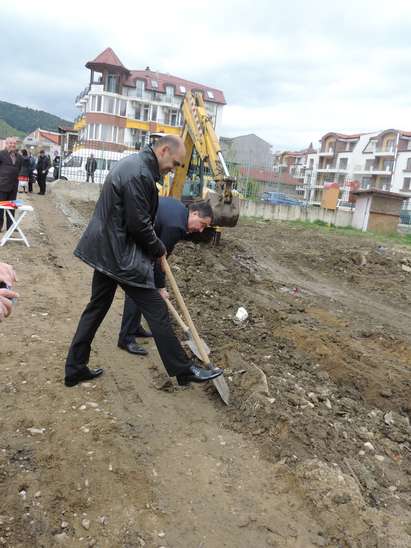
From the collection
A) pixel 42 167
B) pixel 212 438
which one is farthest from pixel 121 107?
→ pixel 212 438

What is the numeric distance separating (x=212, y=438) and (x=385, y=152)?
2700 inches

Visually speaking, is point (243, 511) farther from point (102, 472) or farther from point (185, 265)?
point (185, 265)

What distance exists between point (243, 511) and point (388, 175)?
66932 mm

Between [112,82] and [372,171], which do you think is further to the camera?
[372,171]

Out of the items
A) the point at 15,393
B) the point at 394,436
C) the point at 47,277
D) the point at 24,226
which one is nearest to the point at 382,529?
the point at 394,436

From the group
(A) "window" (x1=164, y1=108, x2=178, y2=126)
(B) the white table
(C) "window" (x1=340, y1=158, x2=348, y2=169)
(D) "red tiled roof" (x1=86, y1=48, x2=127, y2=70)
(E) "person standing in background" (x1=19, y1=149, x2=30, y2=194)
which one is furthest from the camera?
(C) "window" (x1=340, y1=158, x2=348, y2=169)

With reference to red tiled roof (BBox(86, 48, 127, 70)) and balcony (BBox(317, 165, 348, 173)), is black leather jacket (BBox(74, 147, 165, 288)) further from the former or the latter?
balcony (BBox(317, 165, 348, 173))

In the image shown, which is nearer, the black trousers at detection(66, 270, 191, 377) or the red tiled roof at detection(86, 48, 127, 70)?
the black trousers at detection(66, 270, 191, 377)

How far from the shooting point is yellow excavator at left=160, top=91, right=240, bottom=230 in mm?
8305

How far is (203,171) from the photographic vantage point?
1151cm

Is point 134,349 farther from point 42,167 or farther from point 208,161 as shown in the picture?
point 42,167

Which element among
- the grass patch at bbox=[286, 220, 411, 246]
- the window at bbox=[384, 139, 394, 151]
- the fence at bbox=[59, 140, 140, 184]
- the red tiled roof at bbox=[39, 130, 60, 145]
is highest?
the window at bbox=[384, 139, 394, 151]

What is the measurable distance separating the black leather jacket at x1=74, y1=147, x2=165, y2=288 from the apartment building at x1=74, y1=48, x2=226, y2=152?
160ft

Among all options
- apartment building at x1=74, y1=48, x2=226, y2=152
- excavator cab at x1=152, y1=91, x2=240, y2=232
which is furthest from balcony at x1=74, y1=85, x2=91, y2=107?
excavator cab at x1=152, y1=91, x2=240, y2=232
